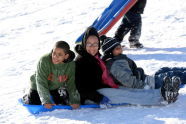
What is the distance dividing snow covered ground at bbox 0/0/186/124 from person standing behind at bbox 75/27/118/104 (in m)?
0.17

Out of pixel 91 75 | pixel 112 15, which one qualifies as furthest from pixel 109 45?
pixel 112 15

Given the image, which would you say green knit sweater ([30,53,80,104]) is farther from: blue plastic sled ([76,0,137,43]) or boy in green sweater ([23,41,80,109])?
blue plastic sled ([76,0,137,43])

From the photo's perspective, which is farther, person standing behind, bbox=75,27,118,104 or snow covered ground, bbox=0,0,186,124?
person standing behind, bbox=75,27,118,104

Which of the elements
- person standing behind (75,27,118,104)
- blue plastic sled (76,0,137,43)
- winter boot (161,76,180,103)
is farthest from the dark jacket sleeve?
blue plastic sled (76,0,137,43)

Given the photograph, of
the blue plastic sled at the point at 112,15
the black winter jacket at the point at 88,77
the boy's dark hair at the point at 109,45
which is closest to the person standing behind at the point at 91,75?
the black winter jacket at the point at 88,77

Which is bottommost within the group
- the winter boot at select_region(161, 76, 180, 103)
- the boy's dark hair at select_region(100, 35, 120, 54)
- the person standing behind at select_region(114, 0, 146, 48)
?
the winter boot at select_region(161, 76, 180, 103)

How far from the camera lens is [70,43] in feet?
23.1

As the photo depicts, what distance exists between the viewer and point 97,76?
394 centimetres

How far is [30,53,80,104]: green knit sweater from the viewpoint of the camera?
3.84 metres

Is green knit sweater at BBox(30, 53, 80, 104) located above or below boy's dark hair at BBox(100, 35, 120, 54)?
below

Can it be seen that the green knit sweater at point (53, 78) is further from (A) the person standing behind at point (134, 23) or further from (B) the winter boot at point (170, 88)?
(A) the person standing behind at point (134, 23)

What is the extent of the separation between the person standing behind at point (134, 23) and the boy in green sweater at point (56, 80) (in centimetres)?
240

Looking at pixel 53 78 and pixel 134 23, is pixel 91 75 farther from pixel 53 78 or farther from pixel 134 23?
pixel 134 23

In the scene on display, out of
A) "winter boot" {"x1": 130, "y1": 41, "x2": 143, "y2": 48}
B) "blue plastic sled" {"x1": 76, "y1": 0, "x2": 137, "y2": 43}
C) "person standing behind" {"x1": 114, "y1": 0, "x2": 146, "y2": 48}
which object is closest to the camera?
"blue plastic sled" {"x1": 76, "y1": 0, "x2": 137, "y2": 43}
